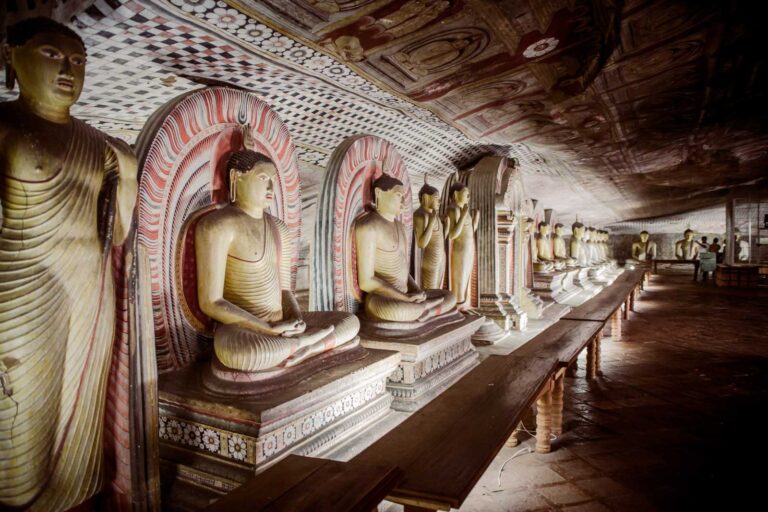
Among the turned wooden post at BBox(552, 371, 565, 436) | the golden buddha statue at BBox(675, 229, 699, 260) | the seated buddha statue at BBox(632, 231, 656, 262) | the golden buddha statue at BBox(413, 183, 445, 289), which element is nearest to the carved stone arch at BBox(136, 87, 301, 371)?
the golden buddha statue at BBox(413, 183, 445, 289)

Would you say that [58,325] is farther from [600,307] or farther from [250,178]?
[600,307]

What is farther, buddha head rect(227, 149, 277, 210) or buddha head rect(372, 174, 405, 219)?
buddha head rect(372, 174, 405, 219)

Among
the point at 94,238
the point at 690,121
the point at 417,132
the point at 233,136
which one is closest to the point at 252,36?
the point at 233,136

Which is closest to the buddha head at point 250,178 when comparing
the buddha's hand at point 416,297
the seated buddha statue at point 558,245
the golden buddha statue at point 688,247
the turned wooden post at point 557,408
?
the buddha's hand at point 416,297

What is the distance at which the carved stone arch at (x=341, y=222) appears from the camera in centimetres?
310

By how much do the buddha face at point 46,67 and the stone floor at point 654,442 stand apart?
2.48 m

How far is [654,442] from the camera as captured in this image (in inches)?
120

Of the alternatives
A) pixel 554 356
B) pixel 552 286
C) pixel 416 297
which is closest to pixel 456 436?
pixel 554 356

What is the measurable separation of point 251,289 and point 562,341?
222 centimetres

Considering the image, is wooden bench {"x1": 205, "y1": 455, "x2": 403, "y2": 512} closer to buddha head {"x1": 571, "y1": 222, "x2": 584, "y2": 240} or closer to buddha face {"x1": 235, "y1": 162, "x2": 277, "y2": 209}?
buddha face {"x1": 235, "y1": 162, "x2": 277, "y2": 209}

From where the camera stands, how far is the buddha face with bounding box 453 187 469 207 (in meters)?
4.74

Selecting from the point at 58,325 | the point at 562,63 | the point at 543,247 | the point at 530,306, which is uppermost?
the point at 562,63

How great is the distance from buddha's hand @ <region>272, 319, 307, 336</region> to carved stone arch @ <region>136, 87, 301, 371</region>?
1.45 ft

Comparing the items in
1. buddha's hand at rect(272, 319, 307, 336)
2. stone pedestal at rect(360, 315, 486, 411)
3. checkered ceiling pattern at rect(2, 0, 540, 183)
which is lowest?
stone pedestal at rect(360, 315, 486, 411)
